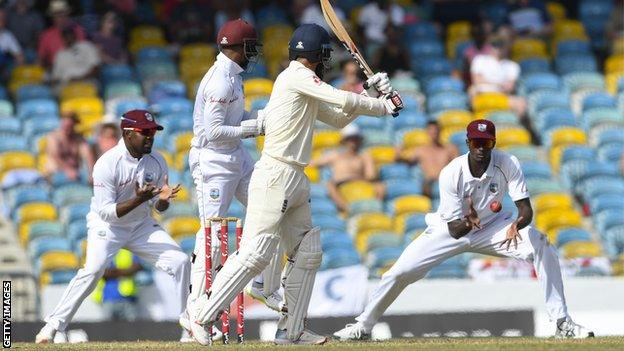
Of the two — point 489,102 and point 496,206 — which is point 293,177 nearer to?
point 496,206

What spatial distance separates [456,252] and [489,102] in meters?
8.36

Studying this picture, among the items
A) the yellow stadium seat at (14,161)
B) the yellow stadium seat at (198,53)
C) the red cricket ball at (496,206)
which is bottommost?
the red cricket ball at (496,206)

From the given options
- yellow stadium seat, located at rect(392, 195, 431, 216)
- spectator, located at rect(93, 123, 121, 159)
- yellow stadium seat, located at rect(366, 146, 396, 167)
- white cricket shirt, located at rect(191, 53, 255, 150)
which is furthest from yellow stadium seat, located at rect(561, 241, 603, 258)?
white cricket shirt, located at rect(191, 53, 255, 150)

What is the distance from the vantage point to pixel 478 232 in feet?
41.1

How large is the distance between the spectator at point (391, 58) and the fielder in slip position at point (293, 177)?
380 inches

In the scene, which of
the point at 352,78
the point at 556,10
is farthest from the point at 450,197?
the point at 556,10

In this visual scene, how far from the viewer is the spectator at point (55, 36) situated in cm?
1967

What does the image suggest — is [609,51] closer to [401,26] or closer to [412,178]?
[401,26]

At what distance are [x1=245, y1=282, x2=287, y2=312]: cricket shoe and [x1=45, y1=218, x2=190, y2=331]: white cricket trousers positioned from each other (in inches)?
25.7

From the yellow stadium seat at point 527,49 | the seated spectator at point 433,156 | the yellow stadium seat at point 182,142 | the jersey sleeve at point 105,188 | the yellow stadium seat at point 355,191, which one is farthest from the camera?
the yellow stadium seat at point 527,49

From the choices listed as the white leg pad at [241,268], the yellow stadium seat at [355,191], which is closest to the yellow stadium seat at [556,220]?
the yellow stadium seat at [355,191]

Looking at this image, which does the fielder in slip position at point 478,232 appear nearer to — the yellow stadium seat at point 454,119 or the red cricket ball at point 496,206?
the red cricket ball at point 496,206

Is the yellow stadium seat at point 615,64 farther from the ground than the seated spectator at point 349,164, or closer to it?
farther from the ground

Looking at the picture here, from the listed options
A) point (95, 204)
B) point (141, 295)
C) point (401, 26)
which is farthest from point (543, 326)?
point (401, 26)
